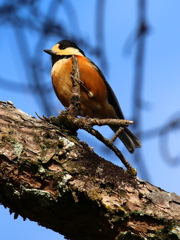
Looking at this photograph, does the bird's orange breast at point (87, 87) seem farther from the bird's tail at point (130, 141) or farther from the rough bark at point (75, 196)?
the rough bark at point (75, 196)

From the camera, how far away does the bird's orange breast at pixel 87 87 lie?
454cm

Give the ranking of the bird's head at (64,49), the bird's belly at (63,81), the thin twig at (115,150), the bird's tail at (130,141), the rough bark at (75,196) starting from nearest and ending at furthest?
the rough bark at (75,196)
the thin twig at (115,150)
the bird's belly at (63,81)
the bird's tail at (130,141)
the bird's head at (64,49)

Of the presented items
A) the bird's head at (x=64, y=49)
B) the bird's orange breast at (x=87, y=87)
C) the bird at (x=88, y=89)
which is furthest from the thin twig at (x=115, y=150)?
the bird's head at (x=64, y=49)

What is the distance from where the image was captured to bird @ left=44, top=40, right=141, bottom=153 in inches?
179

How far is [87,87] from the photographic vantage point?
15.0 ft

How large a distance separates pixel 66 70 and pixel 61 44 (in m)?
1.06

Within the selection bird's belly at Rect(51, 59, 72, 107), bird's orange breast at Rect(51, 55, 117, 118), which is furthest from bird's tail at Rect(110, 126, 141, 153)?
bird's belly at Rect(51, 59, 72, 107)

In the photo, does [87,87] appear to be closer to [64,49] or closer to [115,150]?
[64,49]

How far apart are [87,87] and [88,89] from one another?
0.03 metres

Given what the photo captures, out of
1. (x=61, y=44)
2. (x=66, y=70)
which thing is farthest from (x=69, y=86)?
(x=61, y=44)

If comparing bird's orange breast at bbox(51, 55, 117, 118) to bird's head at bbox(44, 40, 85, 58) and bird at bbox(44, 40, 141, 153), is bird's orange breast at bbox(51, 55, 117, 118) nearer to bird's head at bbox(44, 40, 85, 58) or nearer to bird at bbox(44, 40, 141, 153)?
bird at bbox(44, 40, 141, 153)

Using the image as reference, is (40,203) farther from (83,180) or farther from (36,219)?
(83,180)

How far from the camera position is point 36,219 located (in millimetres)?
2158

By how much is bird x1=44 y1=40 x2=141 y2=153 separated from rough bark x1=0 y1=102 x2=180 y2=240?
2080 millimetres
